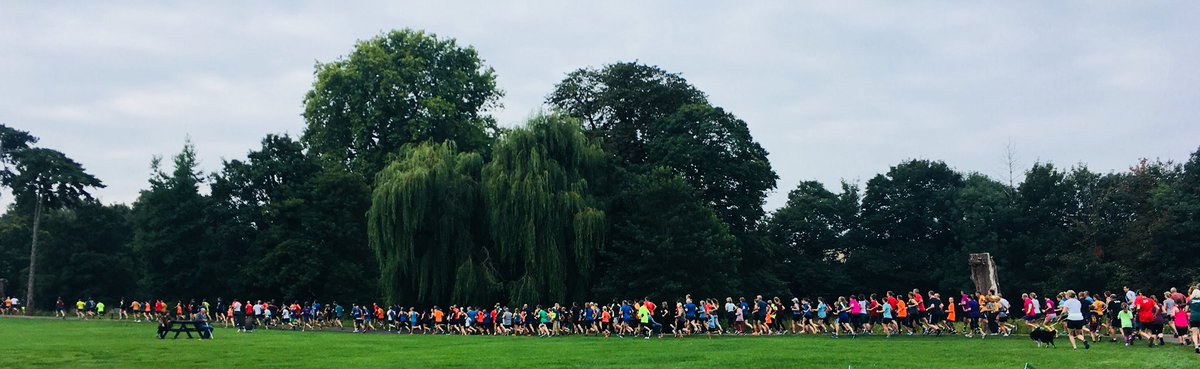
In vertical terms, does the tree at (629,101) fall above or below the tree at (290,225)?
above

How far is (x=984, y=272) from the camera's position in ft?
113

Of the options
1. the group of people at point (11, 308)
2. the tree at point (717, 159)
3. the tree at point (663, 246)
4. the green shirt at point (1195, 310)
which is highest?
the tree at point (717, 159)

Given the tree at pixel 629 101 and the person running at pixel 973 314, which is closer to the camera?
the person running at pixel 973 314

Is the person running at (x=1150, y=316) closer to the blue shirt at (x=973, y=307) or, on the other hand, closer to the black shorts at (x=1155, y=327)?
the black shorts at (x=1155, y=327)

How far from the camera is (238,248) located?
60.6m

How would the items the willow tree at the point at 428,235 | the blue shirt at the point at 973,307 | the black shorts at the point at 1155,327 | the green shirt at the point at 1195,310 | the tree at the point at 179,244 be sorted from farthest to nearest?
the tree at the point at 179,244 < the willow tree at the point at 428,235 < the blue shirt at the point at 973,307 < the black shorts at the point at 1155,327 < the green shirt at the point at 1195,310

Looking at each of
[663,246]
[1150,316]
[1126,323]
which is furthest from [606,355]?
[663,246]

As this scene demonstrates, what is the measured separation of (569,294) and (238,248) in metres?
27.6

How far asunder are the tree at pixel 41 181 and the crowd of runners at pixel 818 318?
1090 inches

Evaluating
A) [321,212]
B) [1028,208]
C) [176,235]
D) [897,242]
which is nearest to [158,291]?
[176,235]

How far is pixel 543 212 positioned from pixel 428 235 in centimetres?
522

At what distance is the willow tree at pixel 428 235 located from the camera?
40844 millimetres

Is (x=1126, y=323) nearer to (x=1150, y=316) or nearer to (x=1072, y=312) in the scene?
(x=1150, y=316)

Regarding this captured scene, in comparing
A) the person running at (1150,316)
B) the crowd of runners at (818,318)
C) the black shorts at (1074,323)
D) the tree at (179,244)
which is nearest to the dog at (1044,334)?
the crowd of runners at (818,318)
